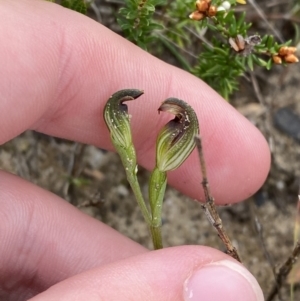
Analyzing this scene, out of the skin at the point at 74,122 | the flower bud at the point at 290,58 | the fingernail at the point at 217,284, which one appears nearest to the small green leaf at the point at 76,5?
the skin at the point at 74,122

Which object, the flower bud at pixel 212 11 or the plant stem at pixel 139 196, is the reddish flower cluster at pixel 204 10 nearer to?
the flower bud at pixel 212 11

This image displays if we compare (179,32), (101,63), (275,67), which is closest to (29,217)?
(101,63)

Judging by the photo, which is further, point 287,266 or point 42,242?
point 42,242

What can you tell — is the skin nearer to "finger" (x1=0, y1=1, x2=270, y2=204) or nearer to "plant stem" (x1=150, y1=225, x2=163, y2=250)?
"finger" (x1=0, y1=1, x2=270, y2=204)

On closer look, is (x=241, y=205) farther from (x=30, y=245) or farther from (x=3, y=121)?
(x=3, y=121)

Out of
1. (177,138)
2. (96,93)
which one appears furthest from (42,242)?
(177,138)

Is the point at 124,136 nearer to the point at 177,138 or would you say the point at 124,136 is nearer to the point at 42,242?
the point at 177,138
